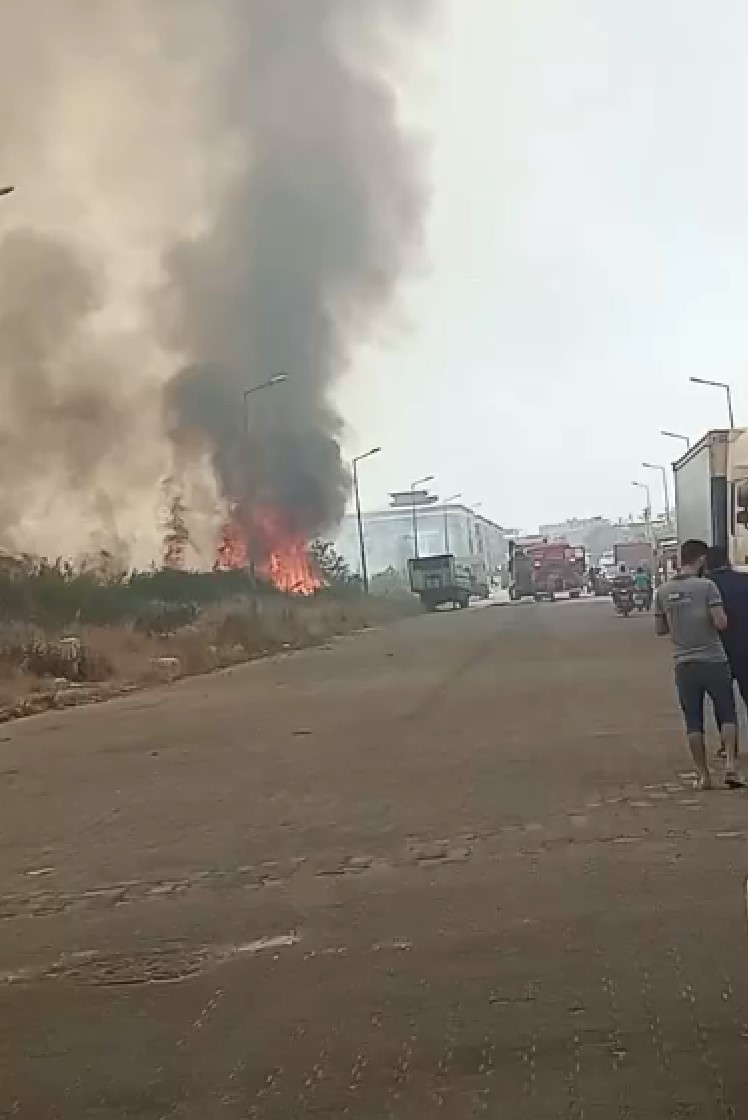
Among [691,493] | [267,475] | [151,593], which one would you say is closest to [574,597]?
[267,475]

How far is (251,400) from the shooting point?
43.3m

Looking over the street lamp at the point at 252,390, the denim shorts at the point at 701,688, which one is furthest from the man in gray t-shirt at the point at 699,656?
the street lamp at the point at 252,390

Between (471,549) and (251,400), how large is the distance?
61113mm

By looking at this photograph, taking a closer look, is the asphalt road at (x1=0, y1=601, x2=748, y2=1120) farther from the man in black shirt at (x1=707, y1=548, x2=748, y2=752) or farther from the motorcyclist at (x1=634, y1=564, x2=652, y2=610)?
the motorcyclist at (x1=634, y1=564, x2=652, y2=610)

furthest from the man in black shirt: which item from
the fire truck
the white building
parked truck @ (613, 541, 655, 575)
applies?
the white building

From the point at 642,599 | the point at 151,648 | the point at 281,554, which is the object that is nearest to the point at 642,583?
the point at 642,599

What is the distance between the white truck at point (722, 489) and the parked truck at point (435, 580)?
40.8 meters

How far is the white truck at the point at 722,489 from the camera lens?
21.5 metres

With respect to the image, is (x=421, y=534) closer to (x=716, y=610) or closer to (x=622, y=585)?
(x=622, y=585)

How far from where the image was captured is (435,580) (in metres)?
66.9

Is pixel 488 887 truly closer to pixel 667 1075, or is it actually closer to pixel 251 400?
pixel 667 1075

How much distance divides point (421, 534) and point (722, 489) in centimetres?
8647

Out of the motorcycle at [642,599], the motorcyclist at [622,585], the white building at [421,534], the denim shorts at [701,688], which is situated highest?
the white building at [421,534]

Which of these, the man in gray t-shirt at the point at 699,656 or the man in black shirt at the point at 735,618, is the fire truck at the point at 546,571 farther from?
the man in gray t-shirt at the point at 699,656
